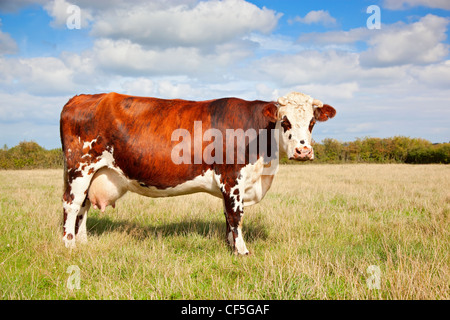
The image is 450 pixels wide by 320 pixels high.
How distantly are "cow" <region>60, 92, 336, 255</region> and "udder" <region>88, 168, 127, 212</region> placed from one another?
0.02 m

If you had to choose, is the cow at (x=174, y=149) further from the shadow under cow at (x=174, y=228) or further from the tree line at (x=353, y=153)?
the tree line at (x=353, y=153)

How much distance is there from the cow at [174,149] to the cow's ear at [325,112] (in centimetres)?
1

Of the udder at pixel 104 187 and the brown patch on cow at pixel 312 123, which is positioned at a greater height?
the brown patch on cow at pixel 312 123

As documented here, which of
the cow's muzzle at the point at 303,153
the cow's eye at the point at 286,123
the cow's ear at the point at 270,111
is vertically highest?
the cow's ear at the point at 270,111

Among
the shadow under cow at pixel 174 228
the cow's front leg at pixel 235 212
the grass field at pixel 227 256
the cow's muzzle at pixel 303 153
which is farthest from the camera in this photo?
the shadow under cow at pixel 174 228

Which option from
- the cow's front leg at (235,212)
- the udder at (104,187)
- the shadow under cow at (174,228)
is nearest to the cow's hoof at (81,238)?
the shadow under cow at (174,228)

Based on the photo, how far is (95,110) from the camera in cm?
568

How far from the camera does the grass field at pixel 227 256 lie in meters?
3.82

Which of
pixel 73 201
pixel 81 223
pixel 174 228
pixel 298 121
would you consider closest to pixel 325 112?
pixel 298 121

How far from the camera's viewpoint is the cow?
532cm

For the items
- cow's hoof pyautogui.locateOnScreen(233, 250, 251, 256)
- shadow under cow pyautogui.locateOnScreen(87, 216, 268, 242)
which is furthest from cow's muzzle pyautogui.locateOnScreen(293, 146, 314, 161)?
shadow under cow pyautogui.locateOnScreen(87, 216, 268, 242)

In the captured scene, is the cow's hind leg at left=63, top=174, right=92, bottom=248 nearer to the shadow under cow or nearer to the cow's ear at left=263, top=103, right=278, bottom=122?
the shadow under cow
